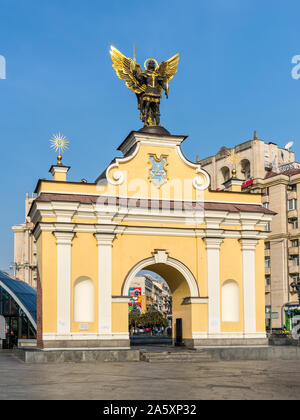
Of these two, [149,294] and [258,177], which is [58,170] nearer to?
[258,177]

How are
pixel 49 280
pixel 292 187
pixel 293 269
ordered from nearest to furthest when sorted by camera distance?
pixel 49 280 → pixel 293 269 → pixel 292 187

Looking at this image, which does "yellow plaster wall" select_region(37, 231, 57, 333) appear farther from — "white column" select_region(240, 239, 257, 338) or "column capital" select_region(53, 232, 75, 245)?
"white column" select_region(240, 239, 257, 338)

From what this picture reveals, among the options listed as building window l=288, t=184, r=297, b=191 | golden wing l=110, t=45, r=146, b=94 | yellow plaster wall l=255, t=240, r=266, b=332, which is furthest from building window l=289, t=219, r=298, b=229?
golden wing l=110, t=45, r=146, b=94

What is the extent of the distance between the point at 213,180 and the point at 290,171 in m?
14.2

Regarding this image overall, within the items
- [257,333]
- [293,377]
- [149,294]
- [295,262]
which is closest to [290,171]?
[295,262]

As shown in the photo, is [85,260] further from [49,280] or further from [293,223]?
[293,223]

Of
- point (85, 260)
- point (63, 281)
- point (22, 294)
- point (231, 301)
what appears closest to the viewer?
point (63, 281)

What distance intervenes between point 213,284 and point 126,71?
1084 cm

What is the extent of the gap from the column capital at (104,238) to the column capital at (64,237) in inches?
43.3

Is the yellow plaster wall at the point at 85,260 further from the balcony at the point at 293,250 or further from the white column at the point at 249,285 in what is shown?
the balcony at the point at 293,250

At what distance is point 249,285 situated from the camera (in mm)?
27781

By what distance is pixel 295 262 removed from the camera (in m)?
62.4

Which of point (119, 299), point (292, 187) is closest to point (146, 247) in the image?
point (119, 299)

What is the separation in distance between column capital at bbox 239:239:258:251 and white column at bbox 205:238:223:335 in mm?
1123
